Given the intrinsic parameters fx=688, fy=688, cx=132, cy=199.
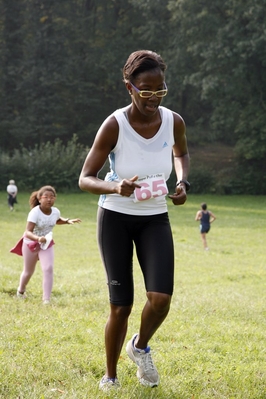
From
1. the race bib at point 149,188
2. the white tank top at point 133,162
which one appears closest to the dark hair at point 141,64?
the white tank top at point 133,162

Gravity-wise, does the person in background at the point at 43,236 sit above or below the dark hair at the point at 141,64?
below

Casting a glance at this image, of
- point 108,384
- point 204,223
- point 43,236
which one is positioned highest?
point 43,236

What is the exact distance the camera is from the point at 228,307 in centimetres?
1026

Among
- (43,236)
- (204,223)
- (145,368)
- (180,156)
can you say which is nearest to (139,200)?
(180,156)

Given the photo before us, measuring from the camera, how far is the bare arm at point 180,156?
525 cm

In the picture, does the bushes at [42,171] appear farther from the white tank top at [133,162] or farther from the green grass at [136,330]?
the white tank top at [133,162]

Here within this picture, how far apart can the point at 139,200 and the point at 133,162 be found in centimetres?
29

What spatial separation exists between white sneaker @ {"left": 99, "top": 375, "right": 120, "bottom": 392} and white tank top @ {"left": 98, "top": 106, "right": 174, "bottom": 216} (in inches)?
50.7

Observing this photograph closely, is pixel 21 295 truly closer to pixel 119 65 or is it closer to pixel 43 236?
pixel 43 236

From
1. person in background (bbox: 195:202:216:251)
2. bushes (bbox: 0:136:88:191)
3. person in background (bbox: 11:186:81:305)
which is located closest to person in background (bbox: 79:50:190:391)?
person in background (bbox: 11:186:81:305)

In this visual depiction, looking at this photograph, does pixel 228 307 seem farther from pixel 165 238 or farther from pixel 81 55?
pixel 81 55

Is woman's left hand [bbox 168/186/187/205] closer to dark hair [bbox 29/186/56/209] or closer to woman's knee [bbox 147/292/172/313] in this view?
woman's knee [bbox 147/292/172/313]

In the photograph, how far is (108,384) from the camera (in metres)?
5.19

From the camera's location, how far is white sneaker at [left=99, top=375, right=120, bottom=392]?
16.9 ft
